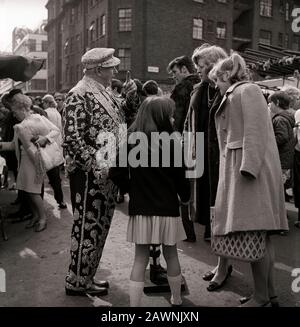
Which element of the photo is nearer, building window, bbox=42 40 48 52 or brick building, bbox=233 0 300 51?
Result: brick building, bbox=233 0 300 51

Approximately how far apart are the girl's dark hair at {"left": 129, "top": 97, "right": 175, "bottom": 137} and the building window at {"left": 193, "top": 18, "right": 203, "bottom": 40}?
3350cm

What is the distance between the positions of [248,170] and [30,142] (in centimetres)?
392

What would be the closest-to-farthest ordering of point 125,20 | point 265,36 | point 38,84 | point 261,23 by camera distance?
point 125,20, point 261,23, point 265,36, point 38,84

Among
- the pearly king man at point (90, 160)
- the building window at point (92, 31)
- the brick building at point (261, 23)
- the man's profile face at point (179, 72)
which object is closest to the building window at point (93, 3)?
the building window at point (92, 31)

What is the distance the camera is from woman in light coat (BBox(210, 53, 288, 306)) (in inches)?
131

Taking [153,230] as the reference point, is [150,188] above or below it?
above

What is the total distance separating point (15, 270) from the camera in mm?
4801

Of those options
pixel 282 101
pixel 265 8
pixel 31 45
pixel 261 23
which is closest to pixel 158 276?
pixel 282 101

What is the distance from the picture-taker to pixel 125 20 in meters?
33.3

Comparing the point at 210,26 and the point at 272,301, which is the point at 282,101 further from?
the point at 210,26

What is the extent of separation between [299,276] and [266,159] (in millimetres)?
1604

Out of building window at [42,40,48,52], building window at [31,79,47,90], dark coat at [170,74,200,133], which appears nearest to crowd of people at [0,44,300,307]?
dark coat at [170,74,200,133]

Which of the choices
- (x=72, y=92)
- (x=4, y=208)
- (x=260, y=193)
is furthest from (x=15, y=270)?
(x=4, y=208)

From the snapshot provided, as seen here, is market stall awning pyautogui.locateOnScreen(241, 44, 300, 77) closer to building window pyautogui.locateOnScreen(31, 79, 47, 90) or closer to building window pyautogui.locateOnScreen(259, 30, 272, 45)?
building window pyautogui.locateOnScreen(259, 30, 272, 45)
